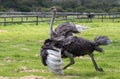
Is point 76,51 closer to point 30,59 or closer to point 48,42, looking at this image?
point 48,42

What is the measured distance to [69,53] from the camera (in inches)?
501

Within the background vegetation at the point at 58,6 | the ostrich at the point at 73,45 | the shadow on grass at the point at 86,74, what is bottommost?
the background vegetation at the point at 58,6

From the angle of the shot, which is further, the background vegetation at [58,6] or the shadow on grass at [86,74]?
the background vegetation at [58,6]

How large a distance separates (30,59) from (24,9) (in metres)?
61.7

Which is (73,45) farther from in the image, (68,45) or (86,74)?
(86,74)

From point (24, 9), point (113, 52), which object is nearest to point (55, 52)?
point (113, 52)

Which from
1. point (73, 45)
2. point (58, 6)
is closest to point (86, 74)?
point (73, 45)

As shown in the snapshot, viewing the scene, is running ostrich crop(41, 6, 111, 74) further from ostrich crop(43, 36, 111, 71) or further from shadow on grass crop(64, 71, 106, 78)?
shadow on grass crop(64, 71, 106, 78)

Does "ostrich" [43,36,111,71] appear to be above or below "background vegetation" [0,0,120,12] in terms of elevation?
above

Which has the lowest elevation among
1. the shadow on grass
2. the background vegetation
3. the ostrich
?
the background vegetation

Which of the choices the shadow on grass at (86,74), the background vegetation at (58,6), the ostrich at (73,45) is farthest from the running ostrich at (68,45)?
the background vegetation at (58,6)

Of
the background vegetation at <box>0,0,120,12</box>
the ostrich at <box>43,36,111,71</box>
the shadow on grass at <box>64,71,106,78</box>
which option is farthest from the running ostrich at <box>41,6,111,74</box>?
the background vegetation at <box>0,0,120,12</box>

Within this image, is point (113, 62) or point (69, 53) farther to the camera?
point (113, 62)

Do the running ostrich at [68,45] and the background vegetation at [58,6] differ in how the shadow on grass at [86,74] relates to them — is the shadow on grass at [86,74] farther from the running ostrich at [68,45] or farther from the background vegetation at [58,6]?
the background vegetation at [58,6]
